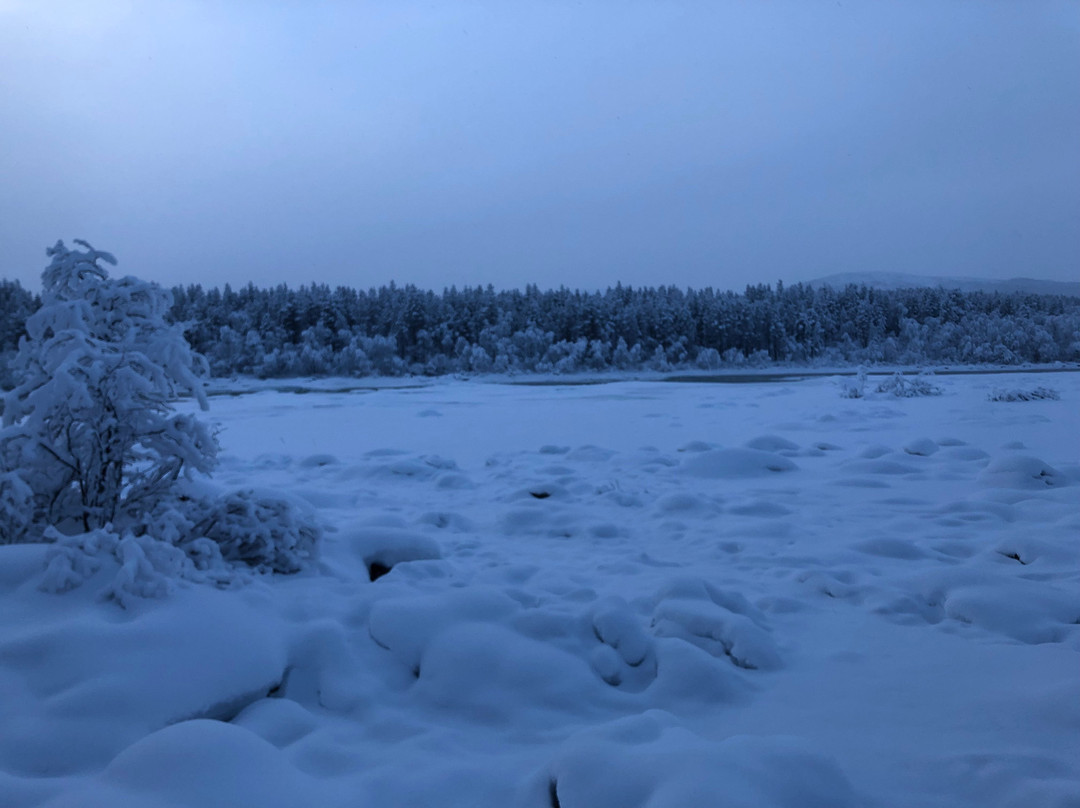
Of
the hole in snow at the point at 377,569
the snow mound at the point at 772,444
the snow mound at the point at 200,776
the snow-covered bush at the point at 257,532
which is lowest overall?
the snow mound at the point at 772,444

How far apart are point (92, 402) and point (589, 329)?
59.4 metres

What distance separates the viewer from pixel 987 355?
180ft

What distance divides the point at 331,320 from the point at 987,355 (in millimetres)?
60002

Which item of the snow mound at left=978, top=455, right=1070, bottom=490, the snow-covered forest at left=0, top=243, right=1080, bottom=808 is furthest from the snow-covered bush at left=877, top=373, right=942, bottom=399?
the snow-covered forest at left=0, top=243, right=1080, bottom=808

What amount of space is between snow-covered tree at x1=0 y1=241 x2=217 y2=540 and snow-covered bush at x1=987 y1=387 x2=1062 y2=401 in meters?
16.4

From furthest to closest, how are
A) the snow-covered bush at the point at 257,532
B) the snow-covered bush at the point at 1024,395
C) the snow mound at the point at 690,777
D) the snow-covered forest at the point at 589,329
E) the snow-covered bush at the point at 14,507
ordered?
1. the snow-covered forest at the point at 589,329
2. the snow-covered bush at the point at 1024,395
3. the snow-covered bush at the point at 257,532
4. the snow-covered bush at the point at 14,507
5. the snow mound at the point at 690,777

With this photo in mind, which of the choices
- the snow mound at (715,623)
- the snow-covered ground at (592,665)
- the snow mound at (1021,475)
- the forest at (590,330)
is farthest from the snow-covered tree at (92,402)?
the forest at (590,330)

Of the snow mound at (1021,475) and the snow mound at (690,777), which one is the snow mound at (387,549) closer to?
the snow mound at (690,777)

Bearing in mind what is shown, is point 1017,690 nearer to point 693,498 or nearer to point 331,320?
point 693,498

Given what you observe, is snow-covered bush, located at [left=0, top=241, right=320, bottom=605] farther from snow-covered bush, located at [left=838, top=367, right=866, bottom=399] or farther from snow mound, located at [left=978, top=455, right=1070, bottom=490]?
snow-covered bush, located at [left=838, top=367, right=866, bottom=399]

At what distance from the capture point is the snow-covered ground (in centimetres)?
192

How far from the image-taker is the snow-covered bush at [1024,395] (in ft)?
46.5

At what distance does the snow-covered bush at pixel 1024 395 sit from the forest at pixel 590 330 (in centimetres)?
3969

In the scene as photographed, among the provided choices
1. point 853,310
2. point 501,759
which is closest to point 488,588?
point 501,759
